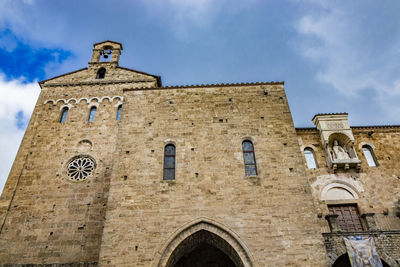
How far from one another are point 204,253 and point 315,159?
22.7 feet

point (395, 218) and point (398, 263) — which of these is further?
point (395, 218)

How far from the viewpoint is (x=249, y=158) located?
1130 centimetres

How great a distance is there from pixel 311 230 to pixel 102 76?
47.5ft

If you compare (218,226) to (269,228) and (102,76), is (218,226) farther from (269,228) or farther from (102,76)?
(102,76)

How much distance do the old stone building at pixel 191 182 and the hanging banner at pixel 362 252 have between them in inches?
9.9

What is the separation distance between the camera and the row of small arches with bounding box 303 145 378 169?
14.3m

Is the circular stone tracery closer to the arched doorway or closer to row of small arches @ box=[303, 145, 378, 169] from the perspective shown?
row of small arches @ box=[303, 145, 378, 169]

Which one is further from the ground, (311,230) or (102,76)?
(102,76)

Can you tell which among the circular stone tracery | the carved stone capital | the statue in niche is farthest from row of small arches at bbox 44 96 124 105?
the carved stone capital

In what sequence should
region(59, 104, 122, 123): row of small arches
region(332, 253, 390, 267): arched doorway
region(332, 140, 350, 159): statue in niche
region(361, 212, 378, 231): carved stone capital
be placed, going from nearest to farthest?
region(332, 253, 390, 267): arched doorway, region(361, 212, 378, 231): carved stone capital, region(332, 140, 350, 159): statue in niche, region(59, 104, 122, 123): row of small arches

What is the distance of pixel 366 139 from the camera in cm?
1486

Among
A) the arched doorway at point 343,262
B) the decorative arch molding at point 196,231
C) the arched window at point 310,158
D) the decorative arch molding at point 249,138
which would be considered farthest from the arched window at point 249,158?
the arched window at point 310,158

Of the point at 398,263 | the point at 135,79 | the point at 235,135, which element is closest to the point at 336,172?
the point at 398,263

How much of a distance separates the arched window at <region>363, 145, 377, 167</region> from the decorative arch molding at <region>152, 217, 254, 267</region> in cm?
865
